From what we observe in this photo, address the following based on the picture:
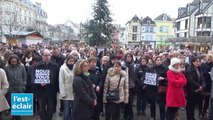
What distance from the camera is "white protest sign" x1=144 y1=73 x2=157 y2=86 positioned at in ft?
28.2

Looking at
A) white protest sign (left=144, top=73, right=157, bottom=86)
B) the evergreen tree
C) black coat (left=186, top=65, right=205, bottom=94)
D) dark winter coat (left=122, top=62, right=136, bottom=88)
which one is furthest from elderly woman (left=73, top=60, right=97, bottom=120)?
the evergreen tree

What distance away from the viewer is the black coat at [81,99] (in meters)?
6.05

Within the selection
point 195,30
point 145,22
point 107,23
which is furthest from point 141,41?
point 107,23

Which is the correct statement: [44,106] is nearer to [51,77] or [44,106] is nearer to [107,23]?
[51,77]

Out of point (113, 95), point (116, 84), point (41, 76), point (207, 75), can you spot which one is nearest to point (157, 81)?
point (116, 84)

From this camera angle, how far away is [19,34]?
34.7 metres

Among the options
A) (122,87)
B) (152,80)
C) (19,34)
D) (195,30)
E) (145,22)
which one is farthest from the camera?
(145,22)

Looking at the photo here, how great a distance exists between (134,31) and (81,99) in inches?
3457

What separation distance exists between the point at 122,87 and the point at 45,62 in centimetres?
227

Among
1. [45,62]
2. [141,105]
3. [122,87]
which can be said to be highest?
[45,62]

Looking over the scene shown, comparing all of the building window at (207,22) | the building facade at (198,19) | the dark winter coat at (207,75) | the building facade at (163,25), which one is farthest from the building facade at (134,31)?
the dark winter coat at (207,75)

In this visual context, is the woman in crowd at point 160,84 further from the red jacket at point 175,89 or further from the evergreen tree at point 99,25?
the evergreen tree at point 99,25

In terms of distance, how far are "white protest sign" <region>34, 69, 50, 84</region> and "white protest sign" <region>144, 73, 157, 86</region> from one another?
3.07 meters

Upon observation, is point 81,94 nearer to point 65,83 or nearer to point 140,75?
point 65,83
